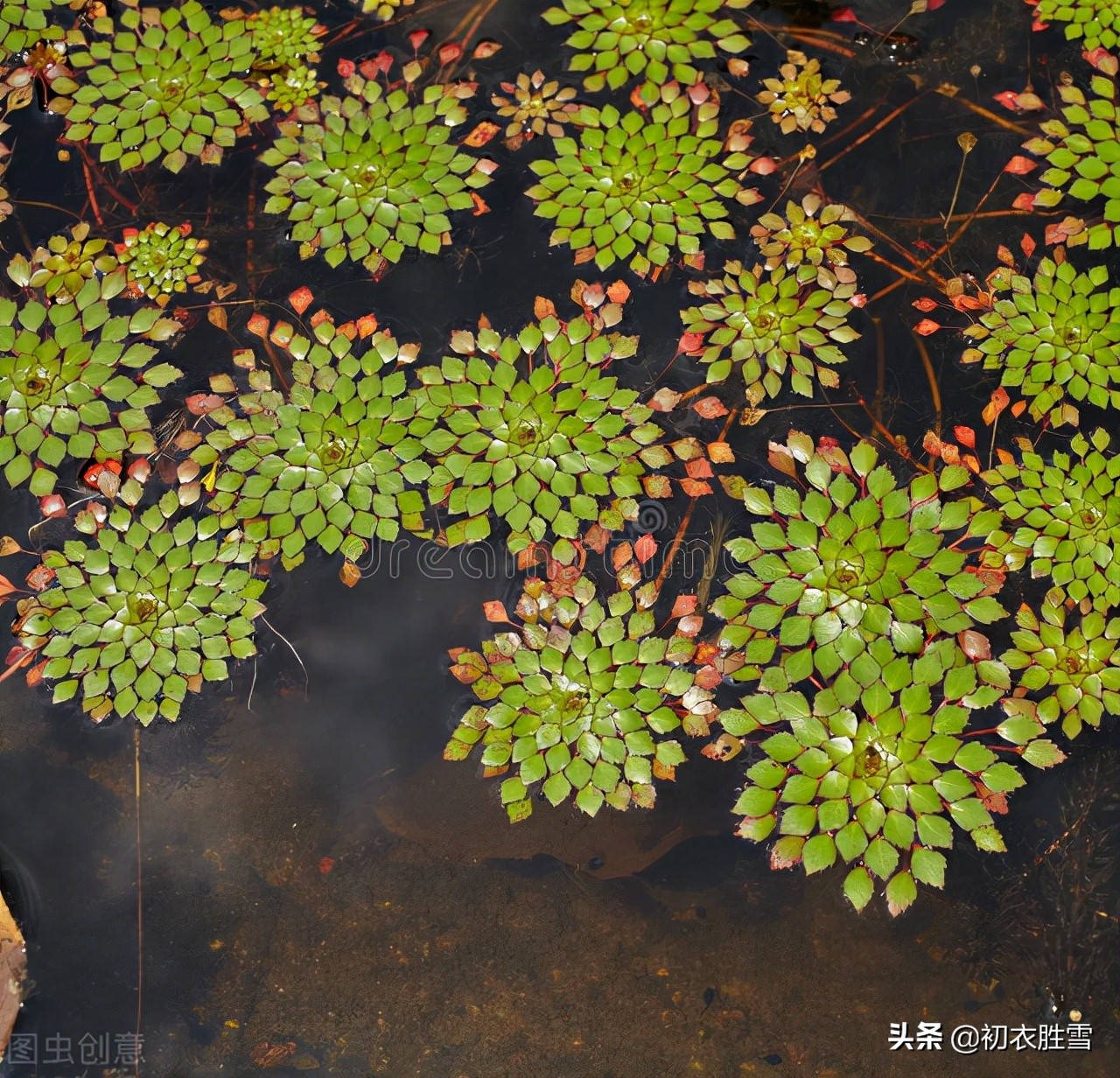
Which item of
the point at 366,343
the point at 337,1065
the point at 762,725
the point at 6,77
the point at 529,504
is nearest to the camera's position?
the point at 337,1065

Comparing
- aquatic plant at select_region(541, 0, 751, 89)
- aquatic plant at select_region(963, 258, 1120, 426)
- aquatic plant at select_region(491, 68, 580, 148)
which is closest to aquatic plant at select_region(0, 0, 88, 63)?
aquatic plant at select_region(491, 68, 580, 148)

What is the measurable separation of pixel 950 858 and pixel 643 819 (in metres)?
0.84

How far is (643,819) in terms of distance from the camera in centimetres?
267

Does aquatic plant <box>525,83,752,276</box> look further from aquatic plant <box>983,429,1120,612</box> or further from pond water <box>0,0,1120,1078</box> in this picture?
aquatic plant <box>983,429,1120,612</box>

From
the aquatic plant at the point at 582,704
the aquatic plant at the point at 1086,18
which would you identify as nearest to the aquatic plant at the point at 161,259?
the aquatic plant at the point at 582,704

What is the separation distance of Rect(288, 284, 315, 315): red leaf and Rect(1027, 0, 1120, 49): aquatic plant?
286 cm

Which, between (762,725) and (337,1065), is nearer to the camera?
(337,1065)

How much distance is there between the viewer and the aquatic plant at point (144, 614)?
2.82 m

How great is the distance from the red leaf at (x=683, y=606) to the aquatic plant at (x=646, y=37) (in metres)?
1.94

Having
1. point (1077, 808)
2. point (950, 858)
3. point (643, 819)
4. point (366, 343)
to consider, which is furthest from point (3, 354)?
point (1077, 808)

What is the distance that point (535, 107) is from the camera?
136 inches

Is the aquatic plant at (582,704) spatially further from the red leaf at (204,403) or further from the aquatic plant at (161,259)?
the aquatic plant at (161,259)

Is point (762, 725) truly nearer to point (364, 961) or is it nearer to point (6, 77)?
point (364, 961)

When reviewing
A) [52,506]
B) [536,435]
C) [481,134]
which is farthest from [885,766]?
[52,506]
